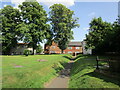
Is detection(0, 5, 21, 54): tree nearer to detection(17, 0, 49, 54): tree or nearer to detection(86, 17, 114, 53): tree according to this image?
detection(17, 0, 49, 54): tree

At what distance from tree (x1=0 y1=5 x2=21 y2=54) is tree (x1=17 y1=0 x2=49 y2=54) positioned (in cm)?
362

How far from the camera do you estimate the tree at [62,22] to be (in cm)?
4891

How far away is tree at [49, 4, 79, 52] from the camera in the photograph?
48.9m

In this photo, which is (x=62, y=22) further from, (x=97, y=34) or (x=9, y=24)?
(x=9, y=24)

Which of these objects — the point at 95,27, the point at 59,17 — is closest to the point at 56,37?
the point at 59,17

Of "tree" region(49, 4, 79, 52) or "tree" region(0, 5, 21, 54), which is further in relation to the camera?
"tree" region(49, 4, 79, 52)

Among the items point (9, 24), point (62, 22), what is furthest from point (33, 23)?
point (62, 22)

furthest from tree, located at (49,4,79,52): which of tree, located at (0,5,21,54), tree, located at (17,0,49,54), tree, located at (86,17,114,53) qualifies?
tree, located at (0,5,21,54)

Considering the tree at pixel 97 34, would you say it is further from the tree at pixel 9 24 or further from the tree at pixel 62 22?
the tree at pixel 9 24

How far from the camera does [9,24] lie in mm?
46094

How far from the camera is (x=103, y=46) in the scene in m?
35.6

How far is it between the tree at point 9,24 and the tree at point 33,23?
3618mm

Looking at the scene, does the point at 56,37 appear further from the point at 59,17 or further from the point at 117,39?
the point at 117,39

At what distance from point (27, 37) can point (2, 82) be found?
32.2 meters
